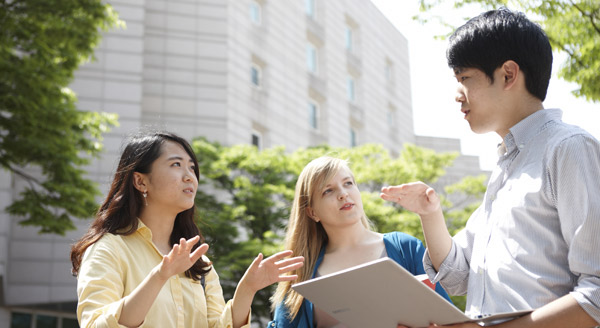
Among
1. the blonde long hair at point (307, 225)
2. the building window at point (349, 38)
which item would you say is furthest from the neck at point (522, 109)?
the building window at point (349, 38)

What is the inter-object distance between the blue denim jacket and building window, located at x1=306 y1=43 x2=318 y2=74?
19.8m

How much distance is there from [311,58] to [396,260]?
2044 centimetres

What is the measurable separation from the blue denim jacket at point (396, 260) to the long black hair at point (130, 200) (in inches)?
23.4

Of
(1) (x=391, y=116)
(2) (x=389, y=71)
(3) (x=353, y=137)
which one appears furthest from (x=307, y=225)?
(2) (x=389, y=71)

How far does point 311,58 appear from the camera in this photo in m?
23.4

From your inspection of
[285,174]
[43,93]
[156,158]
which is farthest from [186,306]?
[285,174]

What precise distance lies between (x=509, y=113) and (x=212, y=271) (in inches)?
70.2

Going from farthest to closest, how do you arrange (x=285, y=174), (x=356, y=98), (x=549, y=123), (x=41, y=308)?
(x=356, y=98) < (x=41, y=308) < (x=285, y=174) < (x=549, y=123)

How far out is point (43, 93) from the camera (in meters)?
9.33

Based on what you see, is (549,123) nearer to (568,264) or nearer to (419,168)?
(568,264)

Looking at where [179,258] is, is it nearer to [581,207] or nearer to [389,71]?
[581,207]

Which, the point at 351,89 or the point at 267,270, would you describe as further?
the point at 351,89

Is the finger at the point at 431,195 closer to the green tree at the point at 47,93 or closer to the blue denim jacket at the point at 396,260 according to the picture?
the blue denim jacket at the point at 396,260

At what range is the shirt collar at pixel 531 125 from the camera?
2.19 metres
